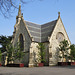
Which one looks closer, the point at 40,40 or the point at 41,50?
the point at 41,50

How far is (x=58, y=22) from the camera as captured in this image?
119ft

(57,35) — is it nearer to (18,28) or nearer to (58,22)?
(58,22)

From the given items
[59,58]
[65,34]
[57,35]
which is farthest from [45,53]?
[65,34]

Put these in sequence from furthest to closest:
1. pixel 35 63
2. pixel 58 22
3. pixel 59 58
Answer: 1. pixel 58 22
2. pixel 59 58
3. pixel 35 63

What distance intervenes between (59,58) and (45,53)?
449 cm

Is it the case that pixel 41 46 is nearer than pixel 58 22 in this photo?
Yes

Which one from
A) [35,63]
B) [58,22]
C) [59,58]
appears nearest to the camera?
[35,63]

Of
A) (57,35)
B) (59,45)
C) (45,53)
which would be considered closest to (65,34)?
(57,35)

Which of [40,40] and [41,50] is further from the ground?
[40,40]

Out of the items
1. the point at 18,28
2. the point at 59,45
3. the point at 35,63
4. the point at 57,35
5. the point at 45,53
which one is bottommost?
the point at 35,63

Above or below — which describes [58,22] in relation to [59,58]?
above

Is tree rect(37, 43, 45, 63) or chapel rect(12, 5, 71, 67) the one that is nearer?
tree rect(37, 43, 45, 63)

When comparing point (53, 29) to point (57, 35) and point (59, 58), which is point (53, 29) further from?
point (59, 58)

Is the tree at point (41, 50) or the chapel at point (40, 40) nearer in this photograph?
the tree at point (41, 50)
